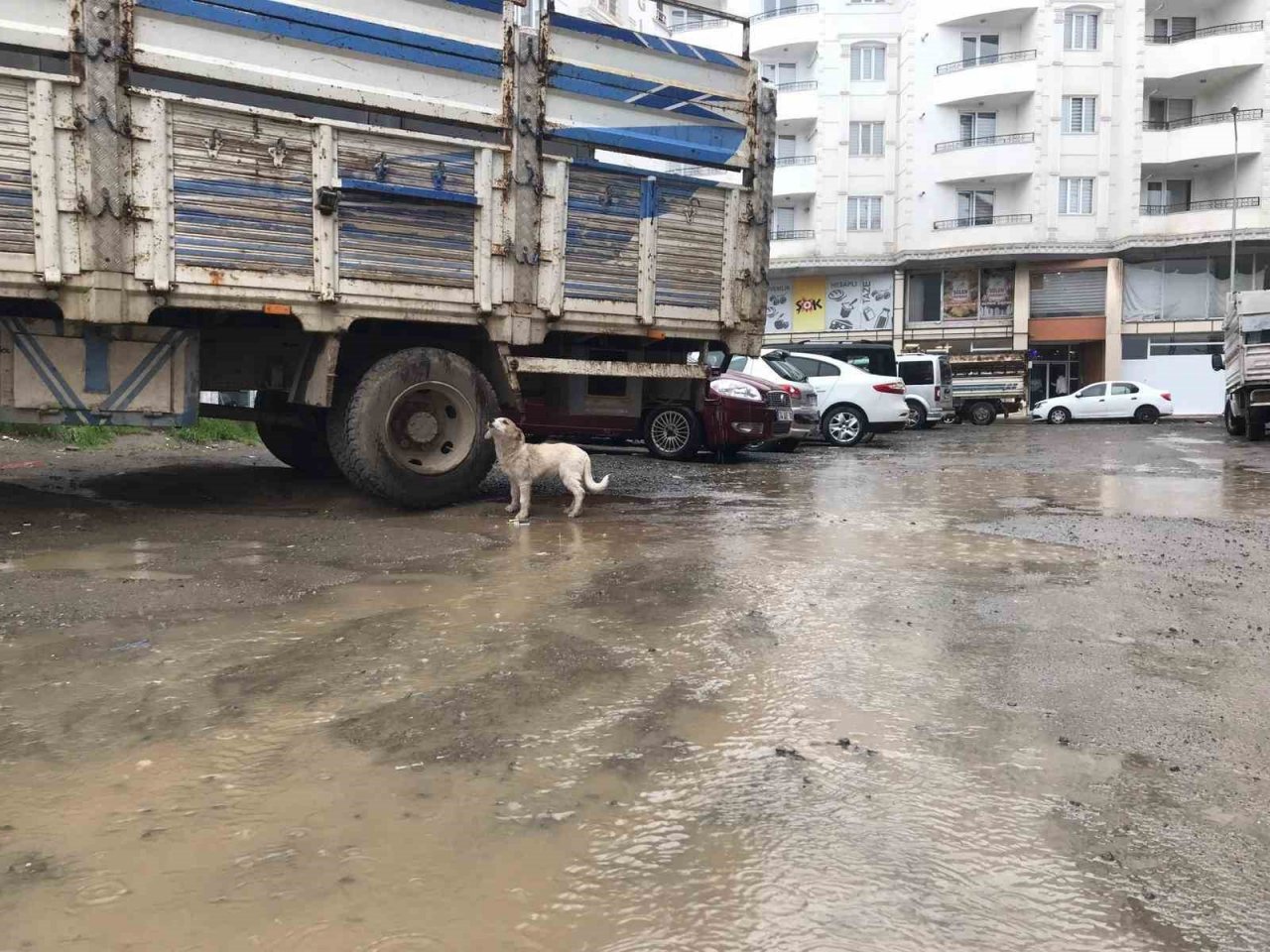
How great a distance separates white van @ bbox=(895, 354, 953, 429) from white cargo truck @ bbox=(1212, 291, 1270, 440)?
6151mm

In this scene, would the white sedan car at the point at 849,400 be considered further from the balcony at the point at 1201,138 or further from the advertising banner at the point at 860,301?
the balcony at the point at 1201,138

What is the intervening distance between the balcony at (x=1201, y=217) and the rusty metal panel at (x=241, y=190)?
117 ft

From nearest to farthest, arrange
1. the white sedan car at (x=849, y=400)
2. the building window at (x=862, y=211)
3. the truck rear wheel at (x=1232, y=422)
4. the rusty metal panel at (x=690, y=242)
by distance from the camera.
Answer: the rusty metal panel at (x=690, y=242) < the white sedan car at (x=849, y=400) < the truck rear wheel at (x=1232, y=422) < the building window at (x=862, y=211)

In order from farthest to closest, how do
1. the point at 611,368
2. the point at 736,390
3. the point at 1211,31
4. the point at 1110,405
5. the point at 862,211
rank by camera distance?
the point at 862,211 < the point at 1211,31 < the point at 1110,405 < the point at 736,390 < the point at 611,368

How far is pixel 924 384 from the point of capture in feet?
83.5

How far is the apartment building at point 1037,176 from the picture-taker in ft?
120

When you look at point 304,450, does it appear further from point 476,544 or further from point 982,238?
point 982,238

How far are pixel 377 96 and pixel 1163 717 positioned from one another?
643 centimetres

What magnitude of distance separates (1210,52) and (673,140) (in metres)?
34.9

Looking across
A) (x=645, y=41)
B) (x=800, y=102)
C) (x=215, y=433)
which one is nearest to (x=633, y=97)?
(x=645, y=41)

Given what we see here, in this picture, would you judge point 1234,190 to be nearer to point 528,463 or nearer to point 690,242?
point 690,242

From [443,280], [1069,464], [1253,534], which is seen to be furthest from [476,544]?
[1069,464]

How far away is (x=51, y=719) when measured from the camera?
3.36m

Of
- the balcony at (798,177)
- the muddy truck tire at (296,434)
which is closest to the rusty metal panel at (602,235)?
the muddy truck tire at (296,434)
